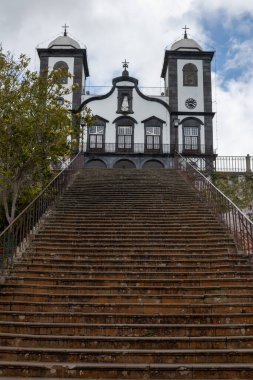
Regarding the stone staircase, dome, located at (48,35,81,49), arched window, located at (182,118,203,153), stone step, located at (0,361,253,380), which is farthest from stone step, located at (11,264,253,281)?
dome, located at (48,35,81,49)

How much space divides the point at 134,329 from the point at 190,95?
26406 millimetres

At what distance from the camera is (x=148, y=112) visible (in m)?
31.8

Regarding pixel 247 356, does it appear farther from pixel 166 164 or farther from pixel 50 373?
pixel 166 164

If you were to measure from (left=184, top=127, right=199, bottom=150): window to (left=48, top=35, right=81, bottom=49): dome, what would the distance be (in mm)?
9975

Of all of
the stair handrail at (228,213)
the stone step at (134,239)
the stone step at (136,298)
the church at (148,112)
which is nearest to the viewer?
the stone step at (136,298)

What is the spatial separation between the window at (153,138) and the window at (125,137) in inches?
44.0

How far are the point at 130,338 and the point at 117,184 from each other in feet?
38.3

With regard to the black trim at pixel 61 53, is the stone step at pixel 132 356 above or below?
below

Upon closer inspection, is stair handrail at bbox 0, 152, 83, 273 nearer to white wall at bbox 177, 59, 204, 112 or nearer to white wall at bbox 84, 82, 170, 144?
white wall at bbox 84, 82, 170, 144

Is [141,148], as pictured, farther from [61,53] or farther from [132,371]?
[132,371]

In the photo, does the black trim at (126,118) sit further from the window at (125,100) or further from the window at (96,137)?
the window at (96,137)

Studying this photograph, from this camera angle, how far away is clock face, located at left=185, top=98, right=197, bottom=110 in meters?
32.2

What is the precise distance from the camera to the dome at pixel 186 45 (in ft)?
111

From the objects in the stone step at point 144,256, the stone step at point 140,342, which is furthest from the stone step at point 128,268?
the stone step at point 140,342
